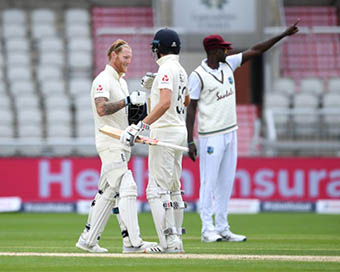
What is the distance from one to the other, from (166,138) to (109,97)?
623 millimetres

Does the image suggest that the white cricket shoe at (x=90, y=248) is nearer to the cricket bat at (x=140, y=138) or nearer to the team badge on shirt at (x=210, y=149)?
the cricket bat at (x=140, y=138)

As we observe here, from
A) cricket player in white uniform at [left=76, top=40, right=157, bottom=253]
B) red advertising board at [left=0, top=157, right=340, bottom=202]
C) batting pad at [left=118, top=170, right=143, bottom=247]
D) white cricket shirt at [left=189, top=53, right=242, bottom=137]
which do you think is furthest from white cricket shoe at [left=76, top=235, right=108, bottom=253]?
red advertising board at [left=0, top=157, right=340, bottom=202]

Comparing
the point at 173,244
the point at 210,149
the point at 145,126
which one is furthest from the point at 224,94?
the point at 173,244

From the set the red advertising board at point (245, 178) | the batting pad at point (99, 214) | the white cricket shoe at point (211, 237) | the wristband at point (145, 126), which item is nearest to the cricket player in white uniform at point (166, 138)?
the wristband at point (145, 126)

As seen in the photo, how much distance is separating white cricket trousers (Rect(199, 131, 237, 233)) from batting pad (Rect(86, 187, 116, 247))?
66.8 inches

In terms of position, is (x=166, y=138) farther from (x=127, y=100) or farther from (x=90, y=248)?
(x=90, y=248)

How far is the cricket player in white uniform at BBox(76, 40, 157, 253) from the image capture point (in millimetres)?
7410

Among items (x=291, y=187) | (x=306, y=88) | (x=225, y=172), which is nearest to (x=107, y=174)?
(x=225, y=172)

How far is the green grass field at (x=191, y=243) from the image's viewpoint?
636cm

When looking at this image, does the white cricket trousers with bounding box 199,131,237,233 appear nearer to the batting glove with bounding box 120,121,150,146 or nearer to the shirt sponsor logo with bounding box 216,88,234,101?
the shirt sponsor logo with bounding box 216,88,234,101

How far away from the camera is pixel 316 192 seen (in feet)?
52.2

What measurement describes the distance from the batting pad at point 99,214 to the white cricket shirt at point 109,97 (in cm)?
41

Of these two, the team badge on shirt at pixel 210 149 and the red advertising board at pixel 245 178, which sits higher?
the team badge on shirt at pixel 210 149

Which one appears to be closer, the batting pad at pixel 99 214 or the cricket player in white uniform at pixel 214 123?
the batting pad at pixel 99 214
